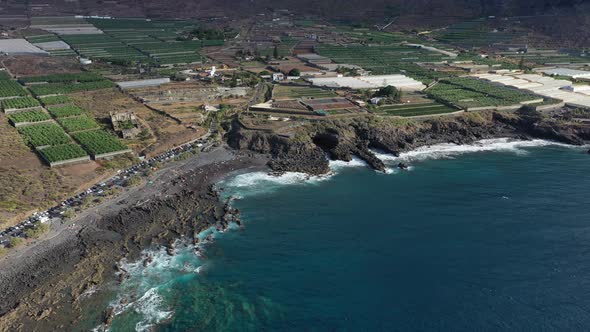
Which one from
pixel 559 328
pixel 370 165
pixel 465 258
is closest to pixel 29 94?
pixel 370 165

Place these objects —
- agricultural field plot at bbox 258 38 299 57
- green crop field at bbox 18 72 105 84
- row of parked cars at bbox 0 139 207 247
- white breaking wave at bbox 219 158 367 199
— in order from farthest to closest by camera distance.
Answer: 1. agricultural field plot at bbox 258 38 299 57
2. green crop field at bbox 18 72 105 84
3. white breaking wave at bbox 219 158 367 199
4. row of parked cars at bbox 0 139 207 247

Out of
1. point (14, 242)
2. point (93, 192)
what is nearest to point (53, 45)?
point (93, 192)

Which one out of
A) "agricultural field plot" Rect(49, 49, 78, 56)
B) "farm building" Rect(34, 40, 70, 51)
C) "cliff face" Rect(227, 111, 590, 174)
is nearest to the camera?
"cliff face" Rect(227, 111, 590, 174)

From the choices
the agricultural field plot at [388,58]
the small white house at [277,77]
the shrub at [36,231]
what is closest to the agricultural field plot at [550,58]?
the agricultural field plot at [388,58]

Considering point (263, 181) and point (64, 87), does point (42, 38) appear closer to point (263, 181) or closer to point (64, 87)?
point (64, 87)

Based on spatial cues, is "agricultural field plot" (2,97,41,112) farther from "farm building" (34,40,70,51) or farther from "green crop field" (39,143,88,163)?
"farm building" (34,40,70,51)

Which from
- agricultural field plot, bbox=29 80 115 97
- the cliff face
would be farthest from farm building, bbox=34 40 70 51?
the cliff face

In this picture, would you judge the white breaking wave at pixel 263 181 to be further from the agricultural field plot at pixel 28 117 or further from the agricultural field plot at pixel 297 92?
the agricultural field plot at pixel 28 117
